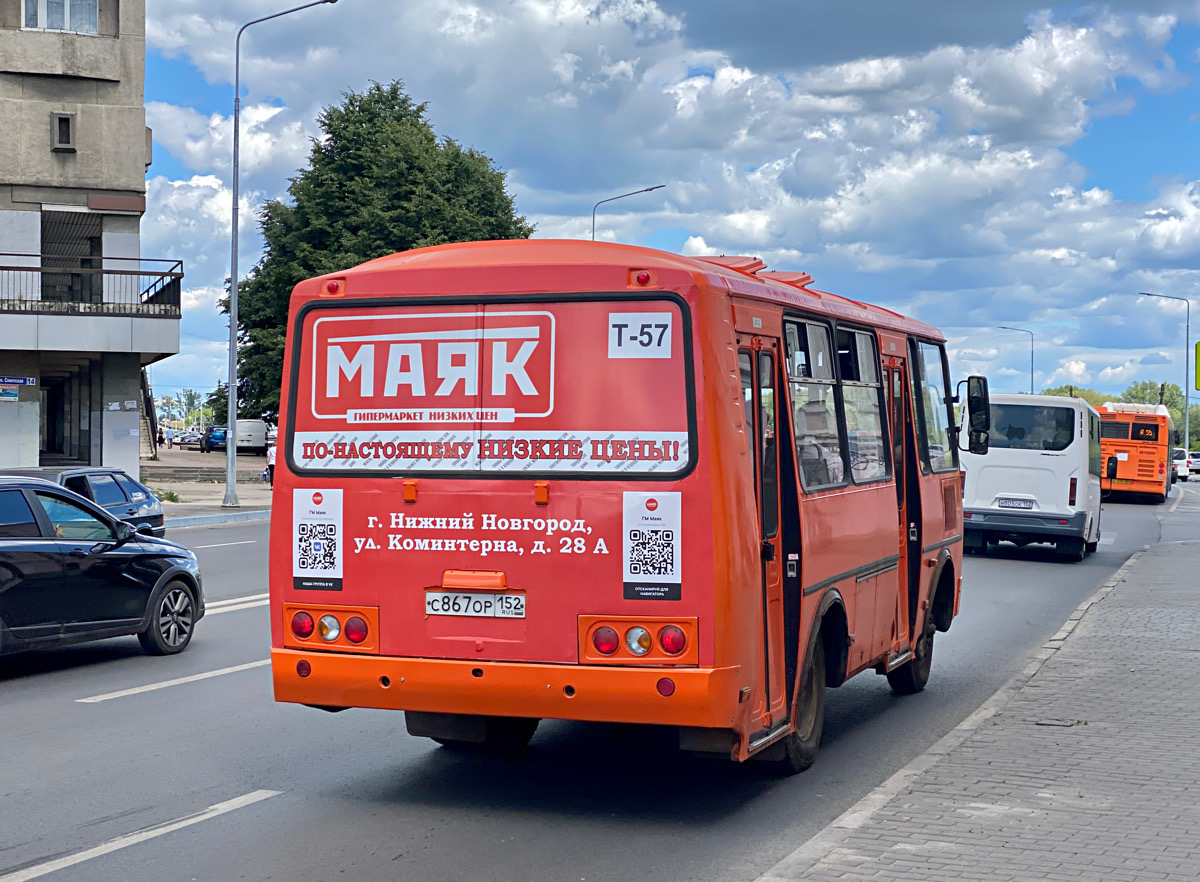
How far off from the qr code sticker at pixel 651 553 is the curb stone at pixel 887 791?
4.45ft

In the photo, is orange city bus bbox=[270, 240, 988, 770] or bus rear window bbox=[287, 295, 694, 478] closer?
orange city bus bbox=[270, 240, 988, 770]

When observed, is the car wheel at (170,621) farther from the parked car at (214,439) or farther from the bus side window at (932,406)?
the parked car at (214,439)

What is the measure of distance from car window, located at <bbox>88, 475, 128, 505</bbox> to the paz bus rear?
469 inches

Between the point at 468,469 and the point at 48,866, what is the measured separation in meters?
2.55

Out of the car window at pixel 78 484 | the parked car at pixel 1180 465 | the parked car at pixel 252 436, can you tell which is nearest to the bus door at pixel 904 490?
the car window at pixel 78 484

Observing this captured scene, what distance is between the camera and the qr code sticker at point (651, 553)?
676 cm

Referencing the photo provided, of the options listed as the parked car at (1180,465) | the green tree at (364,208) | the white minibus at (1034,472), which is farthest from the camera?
the parked car at (1180,465)

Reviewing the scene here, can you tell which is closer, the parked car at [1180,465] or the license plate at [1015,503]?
the license plate at [1015,503]

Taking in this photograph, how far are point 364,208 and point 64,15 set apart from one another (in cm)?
1783

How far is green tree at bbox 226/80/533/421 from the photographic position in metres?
54.2

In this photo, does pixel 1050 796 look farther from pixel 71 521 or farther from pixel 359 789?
pixel 71 521

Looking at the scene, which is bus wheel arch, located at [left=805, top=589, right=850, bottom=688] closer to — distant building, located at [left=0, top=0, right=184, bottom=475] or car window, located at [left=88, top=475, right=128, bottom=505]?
car window, located at [left=88, top=475, right=128, bottom=505]

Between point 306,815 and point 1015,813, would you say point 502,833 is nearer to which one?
point 306,815

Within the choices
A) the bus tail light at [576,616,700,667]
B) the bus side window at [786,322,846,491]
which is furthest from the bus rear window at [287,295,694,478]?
the bus side window at [786,322,846,491]
